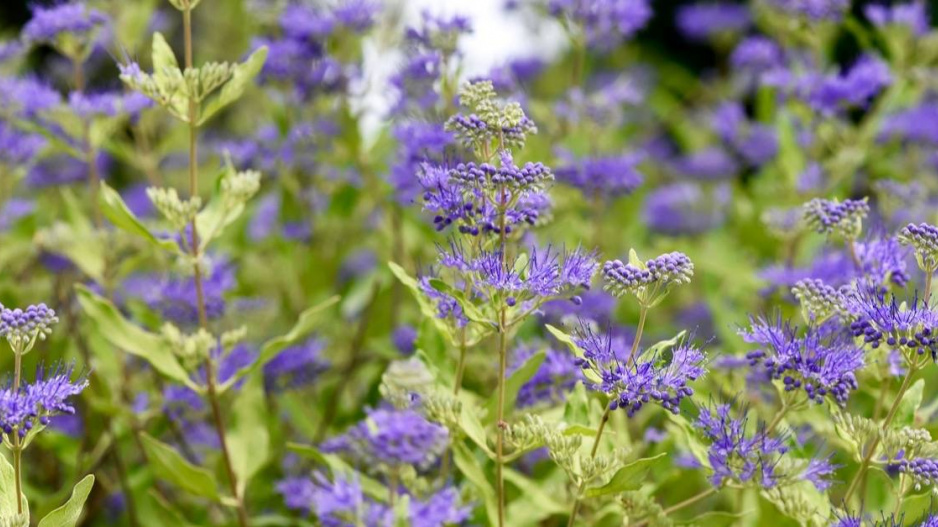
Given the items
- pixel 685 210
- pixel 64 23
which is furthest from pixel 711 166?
pixel 64 23

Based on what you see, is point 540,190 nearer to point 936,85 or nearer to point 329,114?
point 329,114

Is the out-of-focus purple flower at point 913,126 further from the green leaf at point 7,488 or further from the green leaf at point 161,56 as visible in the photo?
the green leaf at point 7,488

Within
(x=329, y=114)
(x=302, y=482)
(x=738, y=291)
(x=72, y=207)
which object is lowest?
(x=302, y=482)

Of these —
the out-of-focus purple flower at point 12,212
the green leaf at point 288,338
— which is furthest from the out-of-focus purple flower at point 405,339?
the out-of-focus purple flower at point 12,212

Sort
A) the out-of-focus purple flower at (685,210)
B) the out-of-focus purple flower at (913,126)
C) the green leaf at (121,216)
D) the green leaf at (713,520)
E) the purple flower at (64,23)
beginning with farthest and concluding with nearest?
the out-of-focus purple flower at (685,210) → the out-of-focus purple flower at (913,126) → the purple flower at (64,23) → the green leaf at (121,216) → the green leaf at (713,520)

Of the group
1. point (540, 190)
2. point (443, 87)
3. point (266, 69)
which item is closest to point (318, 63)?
point (266, 69)

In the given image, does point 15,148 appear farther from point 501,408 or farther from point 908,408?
point 908,408
